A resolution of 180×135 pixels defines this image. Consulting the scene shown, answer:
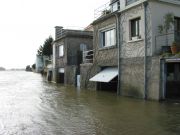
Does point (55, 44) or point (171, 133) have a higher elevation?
point (55, 44)

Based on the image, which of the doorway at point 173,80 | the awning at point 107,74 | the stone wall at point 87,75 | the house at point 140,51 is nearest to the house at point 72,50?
the stone wall at point 87,75

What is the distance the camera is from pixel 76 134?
9.24m

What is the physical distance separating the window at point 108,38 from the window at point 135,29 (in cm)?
235

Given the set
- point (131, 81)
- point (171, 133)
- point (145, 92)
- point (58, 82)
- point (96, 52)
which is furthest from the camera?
point (58, 82)

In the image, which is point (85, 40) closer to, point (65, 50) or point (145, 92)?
point (65, 50)

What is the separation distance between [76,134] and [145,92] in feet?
30.5

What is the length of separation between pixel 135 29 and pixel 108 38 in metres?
3.91

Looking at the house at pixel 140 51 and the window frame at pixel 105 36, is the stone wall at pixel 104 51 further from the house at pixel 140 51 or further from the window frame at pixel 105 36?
the window frame at pixel 105 36

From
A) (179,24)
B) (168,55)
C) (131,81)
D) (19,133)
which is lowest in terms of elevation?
(19,133)

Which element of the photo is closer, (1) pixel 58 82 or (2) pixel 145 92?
(2) pixel 145 92

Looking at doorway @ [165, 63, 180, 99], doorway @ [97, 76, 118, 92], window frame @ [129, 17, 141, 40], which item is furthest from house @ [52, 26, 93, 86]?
doorway @ [165, 63, 180, 99]

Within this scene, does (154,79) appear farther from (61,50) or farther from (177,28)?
(61,50)

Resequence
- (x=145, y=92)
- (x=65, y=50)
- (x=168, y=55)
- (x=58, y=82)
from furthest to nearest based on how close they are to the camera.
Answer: (x=58, y=82), (x=65, y=50), (x=145, y=92), (x=168, y=55)

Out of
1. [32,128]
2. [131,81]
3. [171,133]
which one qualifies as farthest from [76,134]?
[131,81]
